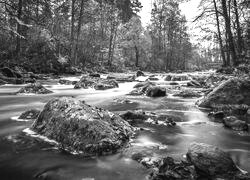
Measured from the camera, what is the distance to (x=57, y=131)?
4219mm

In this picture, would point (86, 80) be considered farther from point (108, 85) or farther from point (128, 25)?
point (128, 25)

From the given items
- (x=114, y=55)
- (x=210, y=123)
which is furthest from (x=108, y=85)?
(x=114, y=55)

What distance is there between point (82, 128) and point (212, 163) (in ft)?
6.52

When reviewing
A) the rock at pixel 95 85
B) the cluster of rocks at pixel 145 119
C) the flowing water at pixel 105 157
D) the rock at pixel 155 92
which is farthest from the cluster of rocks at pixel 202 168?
the rock at pixel 95 85

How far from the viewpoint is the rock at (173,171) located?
2844 mm

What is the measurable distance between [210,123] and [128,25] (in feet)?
139

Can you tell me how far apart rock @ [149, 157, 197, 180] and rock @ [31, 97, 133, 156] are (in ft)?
3.16

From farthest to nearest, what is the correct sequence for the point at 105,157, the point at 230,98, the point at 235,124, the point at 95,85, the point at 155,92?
the point at 95,85 < the point at 155,92 < the point at 230,98 < the point at 235,124 < the point at 105,157

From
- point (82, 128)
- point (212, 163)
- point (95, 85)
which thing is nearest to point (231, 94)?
point (212, 163)

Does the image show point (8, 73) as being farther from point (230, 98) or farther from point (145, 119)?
point (230, 98)

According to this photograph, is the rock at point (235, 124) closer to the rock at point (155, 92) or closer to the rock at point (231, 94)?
the rock at point (231, 94)

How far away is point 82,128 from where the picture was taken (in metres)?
4.00

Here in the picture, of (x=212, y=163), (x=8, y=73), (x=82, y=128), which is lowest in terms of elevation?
(x=212, y=163)

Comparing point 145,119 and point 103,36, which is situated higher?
point 103,36
